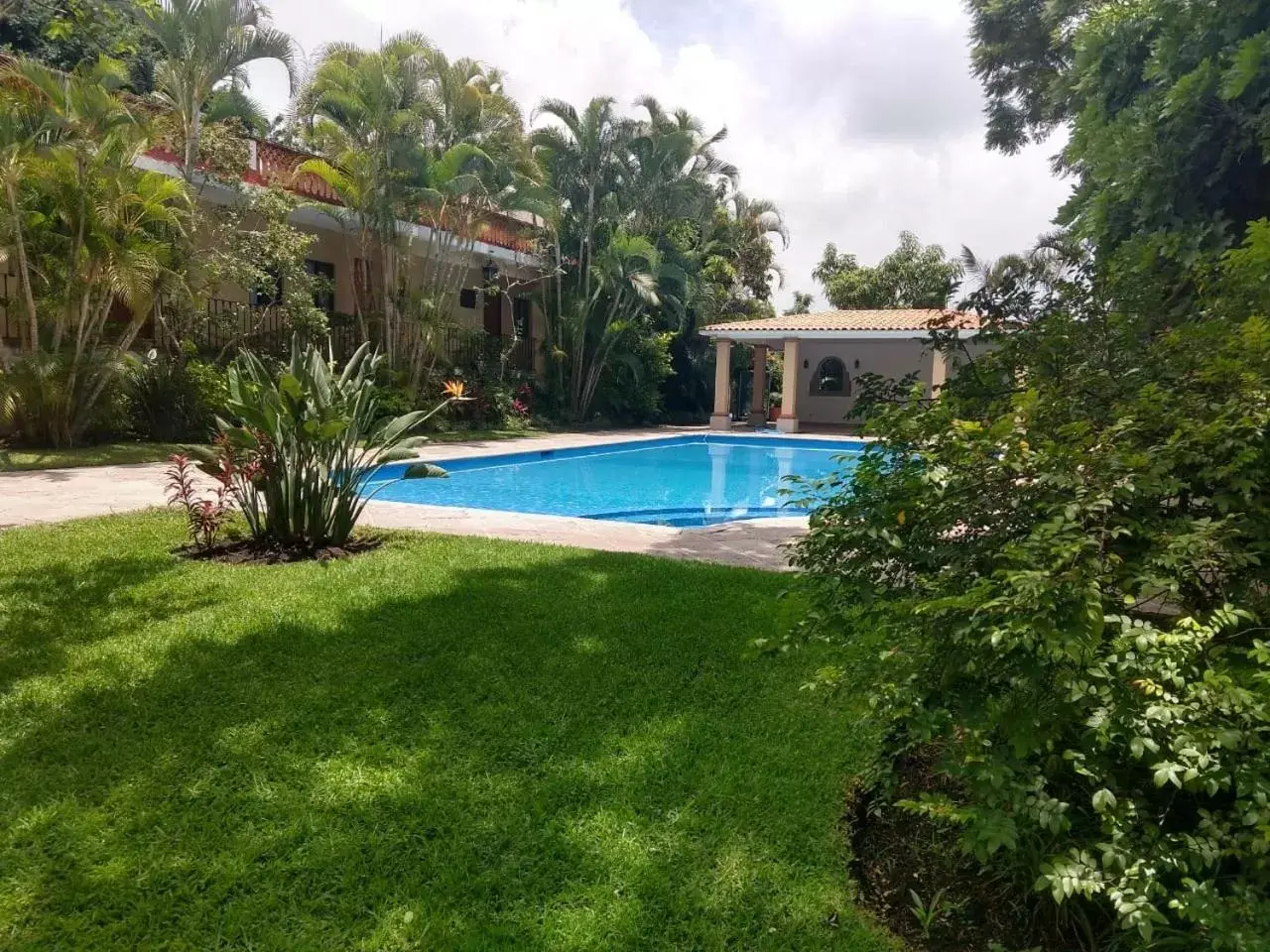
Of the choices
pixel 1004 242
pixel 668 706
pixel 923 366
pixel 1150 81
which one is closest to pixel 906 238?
pixel 1004 242

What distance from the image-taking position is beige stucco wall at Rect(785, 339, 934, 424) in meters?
27.2

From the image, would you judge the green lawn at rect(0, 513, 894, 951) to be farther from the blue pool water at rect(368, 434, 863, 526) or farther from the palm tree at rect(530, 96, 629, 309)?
the palm tree at rect(530, 96, 629, 309)

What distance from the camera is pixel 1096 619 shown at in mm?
1583

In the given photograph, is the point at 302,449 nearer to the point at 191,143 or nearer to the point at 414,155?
the point at 191,143

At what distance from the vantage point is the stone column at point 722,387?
2527 centimetres

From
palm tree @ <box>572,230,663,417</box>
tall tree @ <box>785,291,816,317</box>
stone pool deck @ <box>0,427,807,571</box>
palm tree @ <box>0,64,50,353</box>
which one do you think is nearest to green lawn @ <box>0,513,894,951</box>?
stone pool deck @ <box>0,427,807,571</box>

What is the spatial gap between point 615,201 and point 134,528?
17.2 m

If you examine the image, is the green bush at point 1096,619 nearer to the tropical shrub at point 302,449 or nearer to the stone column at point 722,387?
the tropical shrub at point 302,449

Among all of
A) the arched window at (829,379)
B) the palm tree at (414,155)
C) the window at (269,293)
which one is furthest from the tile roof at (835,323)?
the window at (269,293)

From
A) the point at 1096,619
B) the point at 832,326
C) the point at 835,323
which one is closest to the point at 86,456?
the point at 1096,619

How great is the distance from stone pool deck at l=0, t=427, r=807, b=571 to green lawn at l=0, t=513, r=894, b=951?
6.23 ft

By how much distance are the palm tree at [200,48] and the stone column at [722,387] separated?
14566 millimetres

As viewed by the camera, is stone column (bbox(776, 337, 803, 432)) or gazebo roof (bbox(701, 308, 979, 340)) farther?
stone column (bbox(776, 337, 803, 432))

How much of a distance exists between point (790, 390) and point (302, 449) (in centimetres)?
1979
